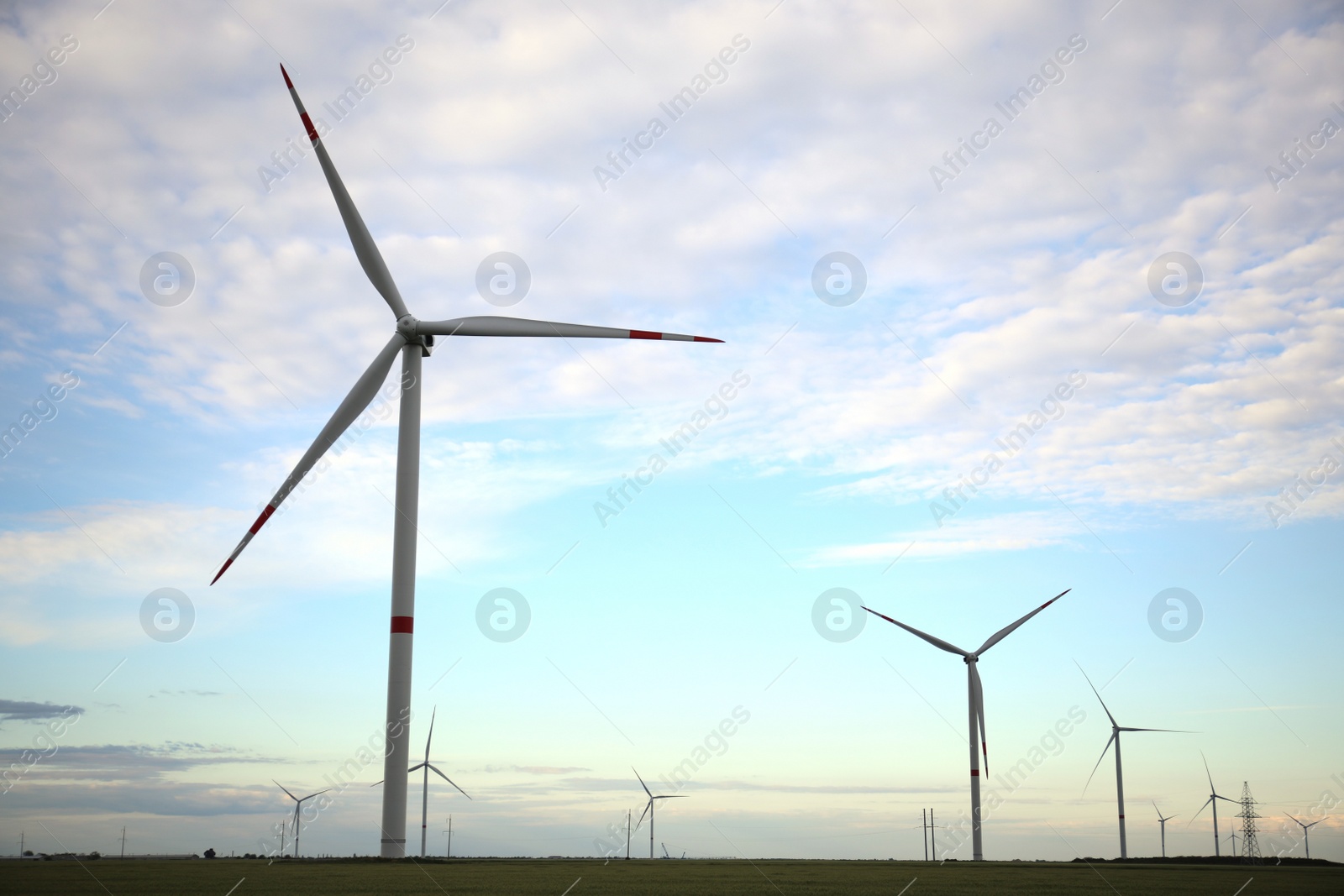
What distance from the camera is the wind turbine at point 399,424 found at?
44094mm

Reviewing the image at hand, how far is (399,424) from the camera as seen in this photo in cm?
4894

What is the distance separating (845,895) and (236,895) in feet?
51.3

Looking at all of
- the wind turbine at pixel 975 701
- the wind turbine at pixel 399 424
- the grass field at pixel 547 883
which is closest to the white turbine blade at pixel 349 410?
the wind turbine at pixel 399 424

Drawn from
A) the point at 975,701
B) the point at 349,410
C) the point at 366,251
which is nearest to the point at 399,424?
the point at 349,410

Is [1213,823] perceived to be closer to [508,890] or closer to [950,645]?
[950,645]

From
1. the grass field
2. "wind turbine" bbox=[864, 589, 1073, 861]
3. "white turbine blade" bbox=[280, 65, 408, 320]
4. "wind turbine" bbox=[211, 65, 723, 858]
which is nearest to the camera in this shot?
the grass field

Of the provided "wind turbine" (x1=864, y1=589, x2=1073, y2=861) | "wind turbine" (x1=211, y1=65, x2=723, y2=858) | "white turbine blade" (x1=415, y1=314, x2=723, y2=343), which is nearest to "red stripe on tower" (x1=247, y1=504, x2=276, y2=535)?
"wind turbine" (x1=211, y1=65, x2=723, y2=858)

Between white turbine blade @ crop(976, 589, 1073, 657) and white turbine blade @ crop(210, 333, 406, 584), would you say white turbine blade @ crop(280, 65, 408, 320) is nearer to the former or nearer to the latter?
white turbine blade @ crop(210, 333, 406, 584)

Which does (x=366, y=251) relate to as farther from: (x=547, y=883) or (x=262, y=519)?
(x=547, y=883)

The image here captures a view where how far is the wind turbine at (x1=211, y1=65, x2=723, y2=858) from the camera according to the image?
44.1 m

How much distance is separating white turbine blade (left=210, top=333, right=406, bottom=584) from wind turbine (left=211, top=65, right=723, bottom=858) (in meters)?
0.04

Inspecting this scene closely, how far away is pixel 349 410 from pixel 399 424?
3.53 m

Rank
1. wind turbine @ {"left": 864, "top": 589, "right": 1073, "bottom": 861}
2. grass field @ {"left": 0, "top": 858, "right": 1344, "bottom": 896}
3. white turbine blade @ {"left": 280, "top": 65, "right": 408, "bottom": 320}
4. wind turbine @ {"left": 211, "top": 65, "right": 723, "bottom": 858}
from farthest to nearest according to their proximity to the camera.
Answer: wind turbine @ {"left": 864, "top": 589, "right": 1073, "bottom": 861} → white turbine blade @ {"left": 280, "top": 65, "right": 408, "bottom": 320} → wind turbine @ {"left": 211, "top": 65, "right": 723, "bottom": 858} → grass field @ {"left": 0, "top": 858, "right": 1344, "bottom": 896}

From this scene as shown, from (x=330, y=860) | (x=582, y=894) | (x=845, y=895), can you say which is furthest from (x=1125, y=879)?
(x=330, y=860)
